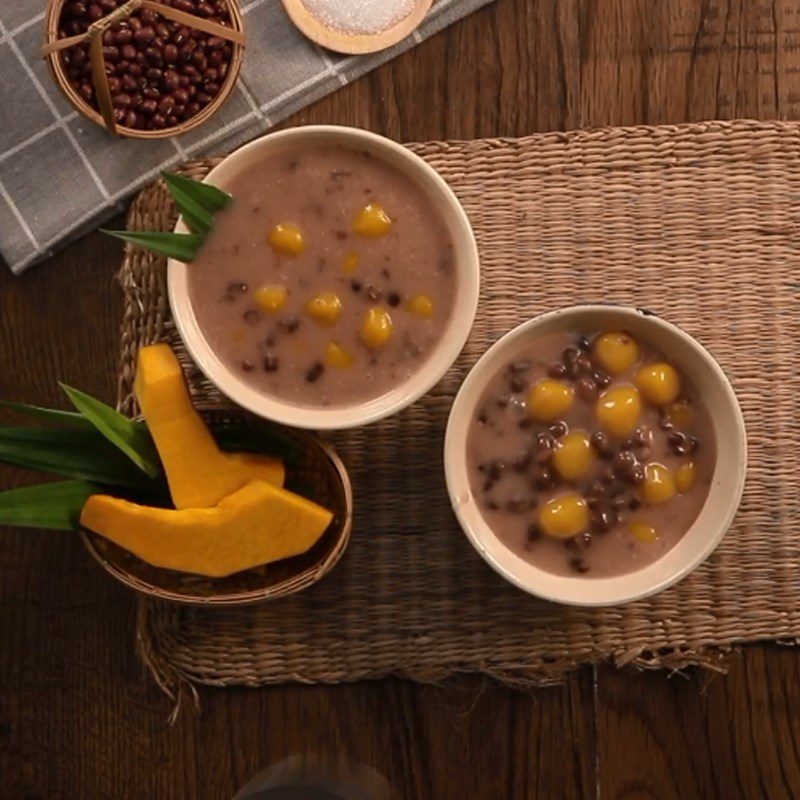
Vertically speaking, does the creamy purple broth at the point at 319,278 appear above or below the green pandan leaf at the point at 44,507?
above

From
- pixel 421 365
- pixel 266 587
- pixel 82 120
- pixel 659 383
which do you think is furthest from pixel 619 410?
pixel 82 120

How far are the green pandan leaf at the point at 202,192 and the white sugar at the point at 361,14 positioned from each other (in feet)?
1.05

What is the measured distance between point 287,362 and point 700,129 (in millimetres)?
542

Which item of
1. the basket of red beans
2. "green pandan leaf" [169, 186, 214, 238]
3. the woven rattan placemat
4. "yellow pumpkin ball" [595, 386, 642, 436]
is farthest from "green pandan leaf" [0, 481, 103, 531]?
"yellow pumpkin ball" [595, 386, 642, 436]

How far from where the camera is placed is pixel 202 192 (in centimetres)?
104

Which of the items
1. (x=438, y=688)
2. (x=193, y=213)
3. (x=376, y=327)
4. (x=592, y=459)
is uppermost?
(x=193, y=213)

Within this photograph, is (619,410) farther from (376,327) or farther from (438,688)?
(438,688)

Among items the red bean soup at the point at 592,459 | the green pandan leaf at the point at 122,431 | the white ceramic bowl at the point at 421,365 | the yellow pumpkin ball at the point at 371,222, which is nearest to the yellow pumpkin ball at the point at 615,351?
the red bean soup at the point at 592,459

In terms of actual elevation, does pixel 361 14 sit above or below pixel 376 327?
above

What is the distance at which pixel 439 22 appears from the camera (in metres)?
1.25

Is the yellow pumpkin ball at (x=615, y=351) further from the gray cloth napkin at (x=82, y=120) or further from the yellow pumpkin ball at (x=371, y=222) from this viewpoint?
the gray cloth napkin at (x=82, y=120)

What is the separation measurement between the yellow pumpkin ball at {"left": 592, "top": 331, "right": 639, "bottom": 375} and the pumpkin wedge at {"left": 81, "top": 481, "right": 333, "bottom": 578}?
1.01 ft

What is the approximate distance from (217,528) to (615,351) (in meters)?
0.42

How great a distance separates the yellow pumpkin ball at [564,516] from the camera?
1035 mm
